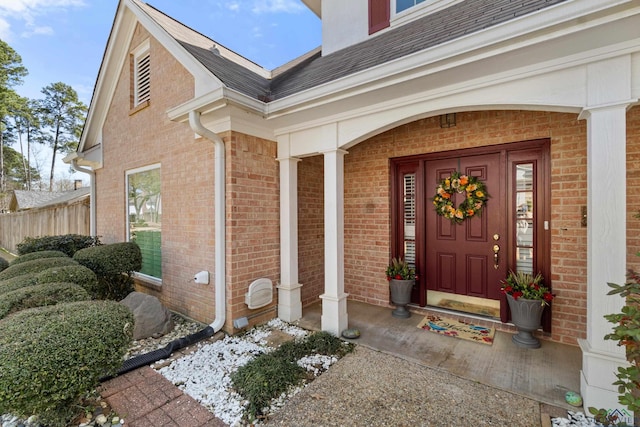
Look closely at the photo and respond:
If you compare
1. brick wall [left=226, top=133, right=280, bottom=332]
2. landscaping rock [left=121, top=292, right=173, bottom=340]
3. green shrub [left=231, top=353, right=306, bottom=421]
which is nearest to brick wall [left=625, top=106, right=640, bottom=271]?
green shrub [left=231, top=353, right=306, bottom=421]

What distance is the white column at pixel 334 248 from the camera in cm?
367

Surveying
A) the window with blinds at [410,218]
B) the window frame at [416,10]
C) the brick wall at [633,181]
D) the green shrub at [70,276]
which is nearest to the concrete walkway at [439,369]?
the window with blinds at [410,218]

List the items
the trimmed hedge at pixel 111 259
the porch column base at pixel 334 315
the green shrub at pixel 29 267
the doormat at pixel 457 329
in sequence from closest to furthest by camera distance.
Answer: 1. the doormat at pixel 457 329
2. the porch column base at pixel 334 315
3. the green shrub at pixel 29 267
4. the trimmed hedge at pixel 111 259

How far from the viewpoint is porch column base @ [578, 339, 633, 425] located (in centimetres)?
213

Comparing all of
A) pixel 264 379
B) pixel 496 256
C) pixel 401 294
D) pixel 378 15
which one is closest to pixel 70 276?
pixel 264 379

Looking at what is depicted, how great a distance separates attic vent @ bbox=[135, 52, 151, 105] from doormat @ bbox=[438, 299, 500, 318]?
6215mm

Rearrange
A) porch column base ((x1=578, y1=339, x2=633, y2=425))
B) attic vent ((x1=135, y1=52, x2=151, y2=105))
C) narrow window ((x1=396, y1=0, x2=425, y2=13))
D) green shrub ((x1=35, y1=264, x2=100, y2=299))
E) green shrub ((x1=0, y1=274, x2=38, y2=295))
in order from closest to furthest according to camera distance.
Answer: porch column base ((x1=578, y1=339, x2=633, y2=425))
green shrub ((x1=0, y1=274, x2=38, y2=295))
green shrub ((x1=35, y1=264, x2=100, y2=299))
narrow window ((x1=396, y1=0, x2=425, y2=13))
attic vent ((x1=135, y1=52, x2=151, y2=105))

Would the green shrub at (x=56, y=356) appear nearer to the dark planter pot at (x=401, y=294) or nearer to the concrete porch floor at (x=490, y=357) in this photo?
the concrete porch floor at (x=490, y=357)

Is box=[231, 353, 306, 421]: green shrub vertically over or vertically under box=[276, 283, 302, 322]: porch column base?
under

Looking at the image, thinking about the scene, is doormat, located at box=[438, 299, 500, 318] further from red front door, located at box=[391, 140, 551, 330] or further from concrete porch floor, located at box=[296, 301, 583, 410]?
concrete porch floor, located at box=[296, 301, 583, 410]

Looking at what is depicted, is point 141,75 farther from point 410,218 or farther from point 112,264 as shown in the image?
point 410,218

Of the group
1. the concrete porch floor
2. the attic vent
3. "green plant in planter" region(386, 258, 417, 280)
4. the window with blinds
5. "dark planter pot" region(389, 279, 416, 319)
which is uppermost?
the attic vent

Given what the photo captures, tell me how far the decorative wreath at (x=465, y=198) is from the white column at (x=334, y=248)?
1570mm

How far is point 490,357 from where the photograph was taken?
3.08 metres
